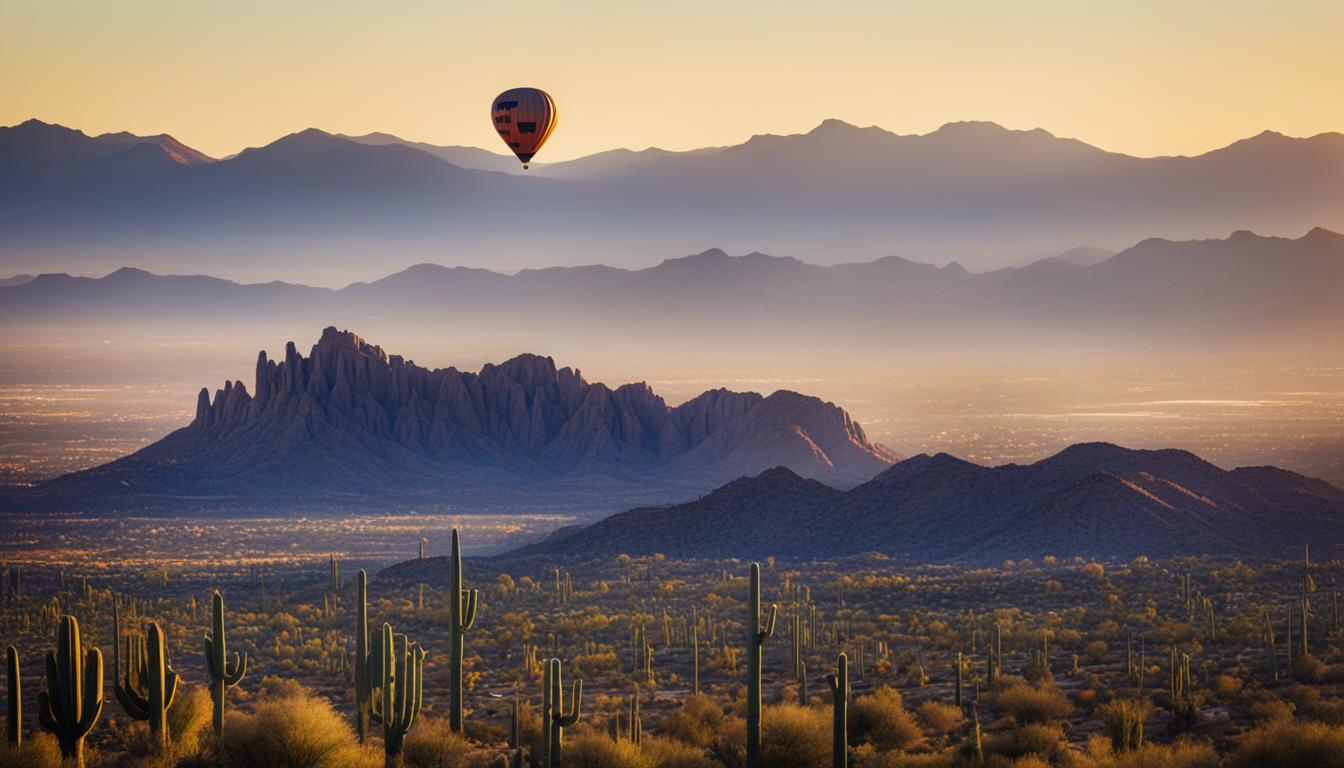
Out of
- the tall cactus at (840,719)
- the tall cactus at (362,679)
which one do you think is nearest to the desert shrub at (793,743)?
the tall cactus at (840,719)

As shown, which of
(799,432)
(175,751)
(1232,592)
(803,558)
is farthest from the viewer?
(799,432)

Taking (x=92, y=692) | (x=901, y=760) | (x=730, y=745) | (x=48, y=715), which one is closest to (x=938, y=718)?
(x=901, y=760)

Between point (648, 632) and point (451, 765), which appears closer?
point (451, 765)

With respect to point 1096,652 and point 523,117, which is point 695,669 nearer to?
point 1096,652

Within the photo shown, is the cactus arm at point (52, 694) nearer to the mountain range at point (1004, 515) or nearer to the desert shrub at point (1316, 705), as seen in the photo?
the desert shrub at point (1316, 705)

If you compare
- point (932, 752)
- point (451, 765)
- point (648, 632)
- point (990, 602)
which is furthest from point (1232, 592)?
point (451, 765)

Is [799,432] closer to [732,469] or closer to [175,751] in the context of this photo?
[732,469]

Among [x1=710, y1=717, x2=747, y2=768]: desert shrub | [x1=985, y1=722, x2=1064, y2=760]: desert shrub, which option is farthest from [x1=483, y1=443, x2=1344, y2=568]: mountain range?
[x1=710, y1=717, x2=747, y2=768]: desert shrub

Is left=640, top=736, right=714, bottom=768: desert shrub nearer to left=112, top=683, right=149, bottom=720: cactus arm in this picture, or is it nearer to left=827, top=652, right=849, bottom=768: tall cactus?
left=827, top=652, right=849, bottom=768: tall cactus
